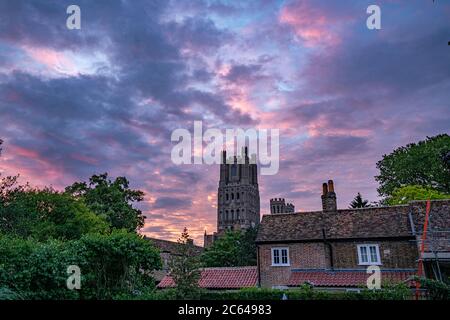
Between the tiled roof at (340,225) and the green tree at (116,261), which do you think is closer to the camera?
the green tree at (116,261)

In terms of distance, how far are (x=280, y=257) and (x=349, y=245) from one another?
5.25 meters

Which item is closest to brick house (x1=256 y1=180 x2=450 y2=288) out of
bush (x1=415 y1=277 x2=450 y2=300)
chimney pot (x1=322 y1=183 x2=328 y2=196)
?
chimney pot (x1=322 y1=183 x2=328 y2=196)

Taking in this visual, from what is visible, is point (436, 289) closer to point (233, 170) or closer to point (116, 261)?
point (116, 261)

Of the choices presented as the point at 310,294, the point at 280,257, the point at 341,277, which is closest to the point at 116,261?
the point at 310,294

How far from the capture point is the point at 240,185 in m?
139

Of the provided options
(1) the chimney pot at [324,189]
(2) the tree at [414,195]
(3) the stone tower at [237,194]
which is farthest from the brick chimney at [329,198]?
(3) the stone tower at [237,194]

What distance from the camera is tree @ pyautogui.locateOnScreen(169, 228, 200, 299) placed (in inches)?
692

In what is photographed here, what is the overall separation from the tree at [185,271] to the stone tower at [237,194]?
4376 inches

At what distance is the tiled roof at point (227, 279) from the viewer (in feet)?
92.1

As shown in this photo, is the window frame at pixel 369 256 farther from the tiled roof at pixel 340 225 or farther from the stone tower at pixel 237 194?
the stone tower at pixel 237 194

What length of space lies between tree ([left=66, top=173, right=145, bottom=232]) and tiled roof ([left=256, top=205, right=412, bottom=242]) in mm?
22597

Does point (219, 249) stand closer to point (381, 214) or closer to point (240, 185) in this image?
point (381, 214)

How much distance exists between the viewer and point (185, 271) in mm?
18094
